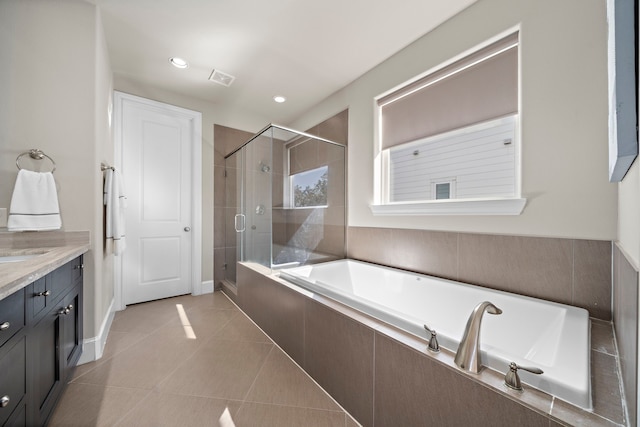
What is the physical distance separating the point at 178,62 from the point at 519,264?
331 cm

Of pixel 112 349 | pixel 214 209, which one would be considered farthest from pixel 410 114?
pixel 112 349

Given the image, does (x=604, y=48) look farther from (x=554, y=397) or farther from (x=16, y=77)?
(x=16, y=77)

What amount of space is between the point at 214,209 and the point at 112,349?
5.92 ft

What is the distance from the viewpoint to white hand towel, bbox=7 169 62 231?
146cm

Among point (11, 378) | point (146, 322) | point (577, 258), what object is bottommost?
point (146, 322)

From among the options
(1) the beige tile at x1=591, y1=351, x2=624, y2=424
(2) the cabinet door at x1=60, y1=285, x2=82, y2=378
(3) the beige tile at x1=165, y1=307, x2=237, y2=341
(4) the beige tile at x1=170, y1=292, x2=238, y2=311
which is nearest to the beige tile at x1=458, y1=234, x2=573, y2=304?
(1) the beige tile at x1=591, y1=351, x2=624, y2=424

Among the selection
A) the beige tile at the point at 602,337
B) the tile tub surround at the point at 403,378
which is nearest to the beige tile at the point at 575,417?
the tile tub surround at the point at 403,378

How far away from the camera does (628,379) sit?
679mm

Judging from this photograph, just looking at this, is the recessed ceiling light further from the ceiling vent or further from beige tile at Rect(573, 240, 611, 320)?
beige tile at Rect(573, 240, 611, 320)

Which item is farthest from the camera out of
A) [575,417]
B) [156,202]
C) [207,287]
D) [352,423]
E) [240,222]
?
[207,287]

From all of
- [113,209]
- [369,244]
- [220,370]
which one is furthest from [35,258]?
[369,244]

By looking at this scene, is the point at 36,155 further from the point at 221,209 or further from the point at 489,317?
the point at 489,317

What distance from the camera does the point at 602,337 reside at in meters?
1.07

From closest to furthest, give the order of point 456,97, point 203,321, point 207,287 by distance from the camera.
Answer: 1. point 456,97
2. point 203,321
3. point 207,287
